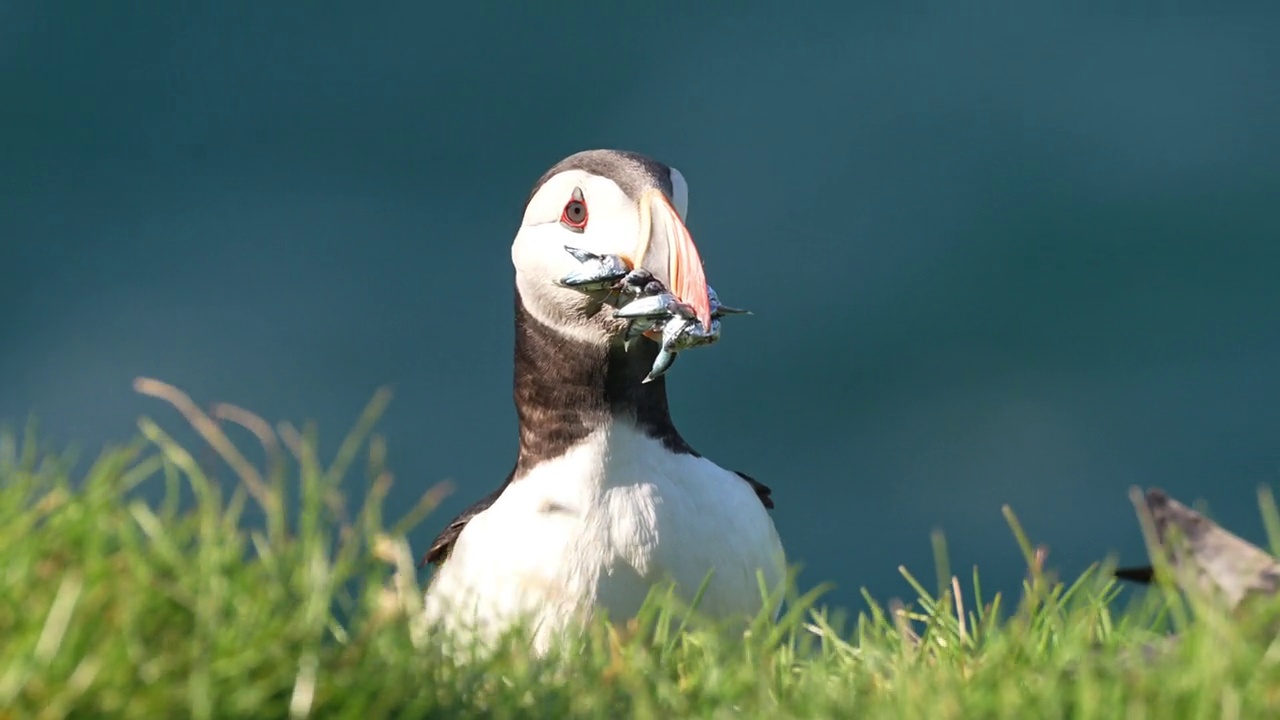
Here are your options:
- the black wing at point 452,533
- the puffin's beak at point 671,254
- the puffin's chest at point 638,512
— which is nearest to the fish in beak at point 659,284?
the puffin's beak at point 671,254

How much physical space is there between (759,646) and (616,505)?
45.5 inches

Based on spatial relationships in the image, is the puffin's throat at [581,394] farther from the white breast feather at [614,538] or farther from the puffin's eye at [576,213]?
the puffin's eye at [576,213]

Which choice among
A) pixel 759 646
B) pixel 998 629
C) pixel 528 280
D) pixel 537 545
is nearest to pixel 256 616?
pixel 759 646

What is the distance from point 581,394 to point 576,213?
1.50ft

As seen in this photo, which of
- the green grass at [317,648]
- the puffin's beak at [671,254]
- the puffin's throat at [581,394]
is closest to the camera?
the green grass at [317,648]

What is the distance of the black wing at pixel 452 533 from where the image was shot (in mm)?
4727

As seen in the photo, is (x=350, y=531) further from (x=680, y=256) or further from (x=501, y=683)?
(x=680, y=256)

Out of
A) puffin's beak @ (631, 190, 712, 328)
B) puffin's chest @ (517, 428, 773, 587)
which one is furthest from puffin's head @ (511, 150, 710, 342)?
puffin's chest @ (517, 428, 773, 587)

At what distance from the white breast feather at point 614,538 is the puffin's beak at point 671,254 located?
0.50 m

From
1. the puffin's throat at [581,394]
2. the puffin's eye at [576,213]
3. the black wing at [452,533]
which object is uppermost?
the puffin's eye at [576,213]

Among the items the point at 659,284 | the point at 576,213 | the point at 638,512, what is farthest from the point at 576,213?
the point at 638,512

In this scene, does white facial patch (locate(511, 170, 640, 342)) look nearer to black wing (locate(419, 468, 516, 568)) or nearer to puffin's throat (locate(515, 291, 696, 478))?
puffin's throat (locate(515, 291, 696, 478))

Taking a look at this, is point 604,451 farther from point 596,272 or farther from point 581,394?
point 596,272

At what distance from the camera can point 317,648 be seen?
2309mm
